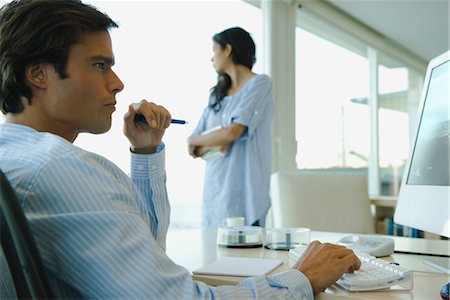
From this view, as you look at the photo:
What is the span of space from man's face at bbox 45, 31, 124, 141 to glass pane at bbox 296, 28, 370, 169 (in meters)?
3.24

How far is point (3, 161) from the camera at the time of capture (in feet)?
2.26

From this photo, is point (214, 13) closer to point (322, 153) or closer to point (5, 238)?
point (322, 153)

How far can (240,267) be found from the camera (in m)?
0.99

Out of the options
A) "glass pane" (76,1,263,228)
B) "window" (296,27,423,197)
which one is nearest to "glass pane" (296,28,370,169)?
"window" (296,27,423,197)

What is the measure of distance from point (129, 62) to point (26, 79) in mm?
1725

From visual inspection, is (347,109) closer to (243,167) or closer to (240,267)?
(243,167)

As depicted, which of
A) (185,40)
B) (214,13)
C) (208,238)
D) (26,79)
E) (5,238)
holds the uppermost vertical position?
(214,13)

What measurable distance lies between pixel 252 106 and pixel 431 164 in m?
1.14

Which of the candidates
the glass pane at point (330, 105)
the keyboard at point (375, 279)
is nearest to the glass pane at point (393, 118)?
the glass pane at point (330, 105)

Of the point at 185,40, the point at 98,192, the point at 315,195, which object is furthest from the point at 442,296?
the point at 185,40

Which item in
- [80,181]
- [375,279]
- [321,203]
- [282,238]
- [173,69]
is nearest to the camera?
[80,181]

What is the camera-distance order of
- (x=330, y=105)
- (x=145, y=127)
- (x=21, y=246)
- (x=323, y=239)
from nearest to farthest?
1. (x=21, y=246)
2. (x=145, y=127)
3. (x=323, y=239)
4. (x=330, y=105)

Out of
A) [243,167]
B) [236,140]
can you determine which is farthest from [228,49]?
[243,167]

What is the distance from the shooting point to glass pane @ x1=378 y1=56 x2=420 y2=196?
5898 millimetres
